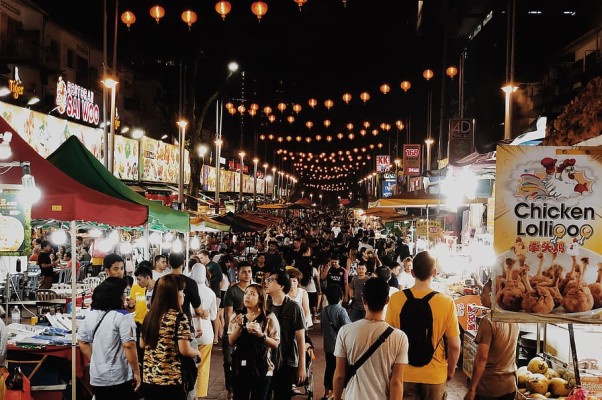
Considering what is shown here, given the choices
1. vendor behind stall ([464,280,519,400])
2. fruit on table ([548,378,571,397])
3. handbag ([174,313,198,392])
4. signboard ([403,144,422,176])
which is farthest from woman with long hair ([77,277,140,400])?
signboard ([403,144,422,176])

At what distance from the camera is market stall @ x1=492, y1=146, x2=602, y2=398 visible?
492 centimetres

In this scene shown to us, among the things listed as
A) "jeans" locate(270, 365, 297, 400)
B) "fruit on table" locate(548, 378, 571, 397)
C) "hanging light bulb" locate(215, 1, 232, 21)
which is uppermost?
"hanging light bulb" locate(215, 1, 232, 21)

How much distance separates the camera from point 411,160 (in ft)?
133

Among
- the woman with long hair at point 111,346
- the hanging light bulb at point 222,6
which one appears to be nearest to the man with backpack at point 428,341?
the woman with long hair at point 111,346

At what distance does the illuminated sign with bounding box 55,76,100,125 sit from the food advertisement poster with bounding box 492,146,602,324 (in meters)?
23.5

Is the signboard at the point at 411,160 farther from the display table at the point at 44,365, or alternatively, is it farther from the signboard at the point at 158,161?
the display table at the point at 44,365

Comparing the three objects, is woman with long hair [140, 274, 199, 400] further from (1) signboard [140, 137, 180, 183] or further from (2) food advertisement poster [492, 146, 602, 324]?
(1) signboard [140, 137, 180, 183]

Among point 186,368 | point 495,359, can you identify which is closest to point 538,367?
point 495,359

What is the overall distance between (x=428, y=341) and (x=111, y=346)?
10.0 ft

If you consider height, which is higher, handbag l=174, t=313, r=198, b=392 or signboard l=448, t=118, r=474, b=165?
signboard l=448, t=118, r=474, b=165

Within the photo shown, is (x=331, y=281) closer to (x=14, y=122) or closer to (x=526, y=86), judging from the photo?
(x=14, y=122)

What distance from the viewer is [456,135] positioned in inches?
824

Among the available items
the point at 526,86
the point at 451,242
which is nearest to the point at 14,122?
the point at 451,242

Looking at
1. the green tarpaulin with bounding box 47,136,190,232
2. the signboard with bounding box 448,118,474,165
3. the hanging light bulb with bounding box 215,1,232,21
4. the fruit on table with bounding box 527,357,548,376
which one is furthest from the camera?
the signboard with bounding box 448,118,474,165
